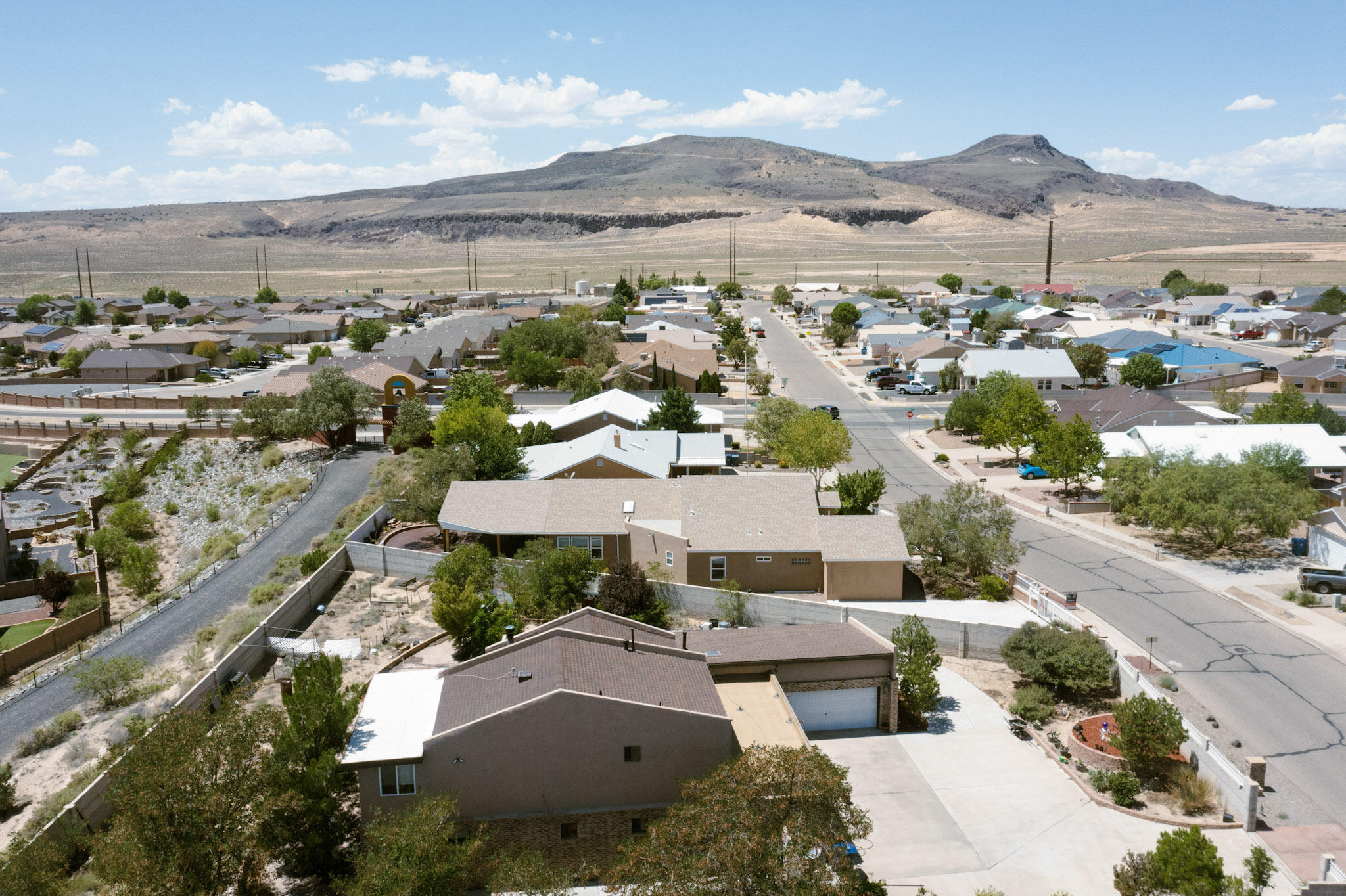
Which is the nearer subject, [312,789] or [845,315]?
[312,789]

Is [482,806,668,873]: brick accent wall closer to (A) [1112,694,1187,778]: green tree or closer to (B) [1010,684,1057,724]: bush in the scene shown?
(B) [1010,684,1057,724]: bush

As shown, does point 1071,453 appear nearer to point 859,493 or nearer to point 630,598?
point 859,493

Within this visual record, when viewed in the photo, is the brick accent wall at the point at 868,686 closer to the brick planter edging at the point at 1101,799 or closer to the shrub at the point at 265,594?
the brick planter edging at the point at 1101,799

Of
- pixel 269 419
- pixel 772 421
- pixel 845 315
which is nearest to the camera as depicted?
pixel 772 421

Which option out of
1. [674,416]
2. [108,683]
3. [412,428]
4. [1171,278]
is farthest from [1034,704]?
[1171,278]

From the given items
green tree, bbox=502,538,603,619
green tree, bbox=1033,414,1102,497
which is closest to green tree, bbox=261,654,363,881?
green tree, bbox=502,538,603,619

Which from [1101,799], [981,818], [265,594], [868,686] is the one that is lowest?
[981,818]
